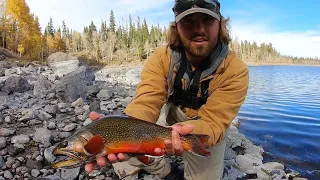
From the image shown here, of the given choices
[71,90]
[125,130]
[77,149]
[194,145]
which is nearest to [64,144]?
[77,149]

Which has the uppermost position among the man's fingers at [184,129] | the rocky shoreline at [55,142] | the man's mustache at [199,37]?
the man's mustache at [199,37]

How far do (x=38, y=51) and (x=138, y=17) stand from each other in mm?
54756

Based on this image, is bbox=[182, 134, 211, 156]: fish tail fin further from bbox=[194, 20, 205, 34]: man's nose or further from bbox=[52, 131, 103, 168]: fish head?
bbox=[194, 20, 205, 34]: man's nose

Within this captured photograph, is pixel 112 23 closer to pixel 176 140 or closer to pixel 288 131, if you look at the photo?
pixel 288 131

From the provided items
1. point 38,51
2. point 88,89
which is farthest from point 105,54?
point 88,89

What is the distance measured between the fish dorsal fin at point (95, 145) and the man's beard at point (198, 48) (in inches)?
62.2

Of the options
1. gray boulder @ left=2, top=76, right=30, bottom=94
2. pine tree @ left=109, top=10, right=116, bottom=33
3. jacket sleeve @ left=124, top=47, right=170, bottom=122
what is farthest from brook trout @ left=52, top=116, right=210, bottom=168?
pine tree @ left=109, top=10, right=116, bottom=33

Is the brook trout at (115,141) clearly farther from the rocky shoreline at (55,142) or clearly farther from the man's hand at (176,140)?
the rocky shoreline at (55,142)

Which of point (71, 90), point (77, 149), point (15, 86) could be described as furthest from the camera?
point (15, 86)

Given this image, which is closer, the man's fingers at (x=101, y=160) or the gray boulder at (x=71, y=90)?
the man's fingers at (x=101, y=160)

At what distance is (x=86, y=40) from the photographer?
8469 cm

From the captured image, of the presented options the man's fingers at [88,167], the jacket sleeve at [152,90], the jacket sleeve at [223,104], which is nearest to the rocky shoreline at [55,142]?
the jacket sleeve at [152,90]

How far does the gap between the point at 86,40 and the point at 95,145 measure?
282 ft

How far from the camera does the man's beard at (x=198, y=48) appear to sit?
3412 mm
